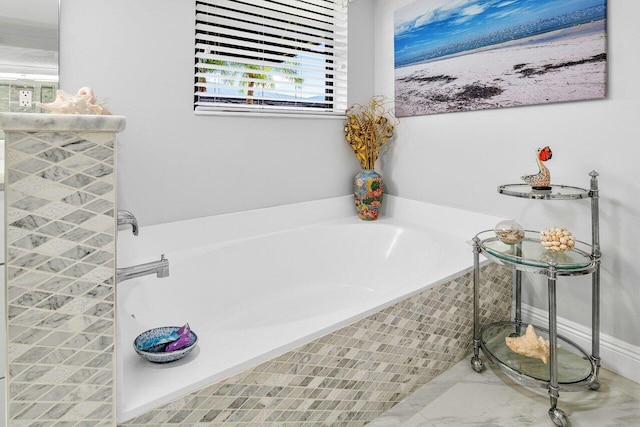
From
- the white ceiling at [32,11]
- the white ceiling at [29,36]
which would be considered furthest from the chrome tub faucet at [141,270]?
the white ceiling at [32,11]

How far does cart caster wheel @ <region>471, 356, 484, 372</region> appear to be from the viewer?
1760 millimetres

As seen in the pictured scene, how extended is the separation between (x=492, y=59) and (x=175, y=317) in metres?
2.12

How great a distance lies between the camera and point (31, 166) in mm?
747

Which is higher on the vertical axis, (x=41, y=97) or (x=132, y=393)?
(x=41, y=97)

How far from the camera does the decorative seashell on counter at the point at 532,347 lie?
1.62 m

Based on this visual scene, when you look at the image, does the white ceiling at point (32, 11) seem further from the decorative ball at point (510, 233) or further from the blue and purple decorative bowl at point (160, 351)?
the decorative ball at point (510, 233)

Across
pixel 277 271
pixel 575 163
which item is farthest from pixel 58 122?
pixel 575 163

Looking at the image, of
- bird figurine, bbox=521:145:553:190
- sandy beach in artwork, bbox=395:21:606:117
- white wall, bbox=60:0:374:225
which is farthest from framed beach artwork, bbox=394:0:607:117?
white wall, bbox=60:0:374:225

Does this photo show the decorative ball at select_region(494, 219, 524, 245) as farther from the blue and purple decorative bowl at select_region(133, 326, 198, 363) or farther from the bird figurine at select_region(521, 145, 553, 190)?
the blue and purple decorative bowl at select_region(133, 326, 198, 363)

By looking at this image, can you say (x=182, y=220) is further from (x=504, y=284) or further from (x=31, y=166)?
(x=504, y=284)

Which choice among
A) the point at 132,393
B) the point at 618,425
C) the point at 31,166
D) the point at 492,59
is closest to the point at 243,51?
the point at 492,59

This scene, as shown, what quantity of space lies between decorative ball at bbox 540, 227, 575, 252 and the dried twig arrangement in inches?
51.8

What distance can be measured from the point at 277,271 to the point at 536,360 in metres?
1.40

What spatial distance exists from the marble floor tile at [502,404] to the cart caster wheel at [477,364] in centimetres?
3
